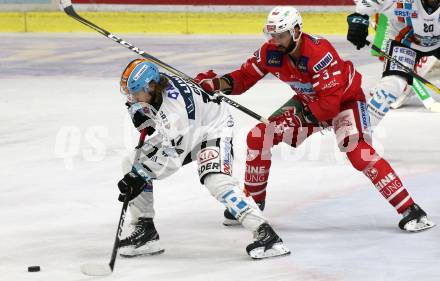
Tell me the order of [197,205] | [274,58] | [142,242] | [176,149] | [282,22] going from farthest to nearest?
[197,205], [274,58], [282,22], [142,242], [176,149]

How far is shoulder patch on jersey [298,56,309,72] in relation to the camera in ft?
25.2

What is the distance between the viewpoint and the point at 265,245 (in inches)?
275

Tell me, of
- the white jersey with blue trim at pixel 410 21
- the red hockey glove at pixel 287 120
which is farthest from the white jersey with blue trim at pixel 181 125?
the white jersey with blue trim at pixel 410 21

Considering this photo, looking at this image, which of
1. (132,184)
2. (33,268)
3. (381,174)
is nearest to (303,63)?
(381,174)

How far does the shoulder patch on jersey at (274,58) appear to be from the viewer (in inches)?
309

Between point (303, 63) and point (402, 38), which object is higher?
point (303, 63)

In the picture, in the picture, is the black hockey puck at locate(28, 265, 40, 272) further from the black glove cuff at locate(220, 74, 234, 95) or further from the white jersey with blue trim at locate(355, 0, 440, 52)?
the white jersey with blue trim at locate(355, 0, 440, 52)

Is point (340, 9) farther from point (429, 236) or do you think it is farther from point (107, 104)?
point (429, 236)

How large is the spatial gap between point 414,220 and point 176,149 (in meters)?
1.75

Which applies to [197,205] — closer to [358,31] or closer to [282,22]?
[282,22]

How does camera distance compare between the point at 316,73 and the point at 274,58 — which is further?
the point at 274,58

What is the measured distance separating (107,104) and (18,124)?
1.48 metres

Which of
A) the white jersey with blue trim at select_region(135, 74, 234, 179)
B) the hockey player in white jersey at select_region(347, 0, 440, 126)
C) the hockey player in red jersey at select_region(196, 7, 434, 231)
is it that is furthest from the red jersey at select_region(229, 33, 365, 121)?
the hockey player in white jersey at select_region(347, 0, 440, 126)

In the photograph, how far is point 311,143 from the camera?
1081 centimetres
